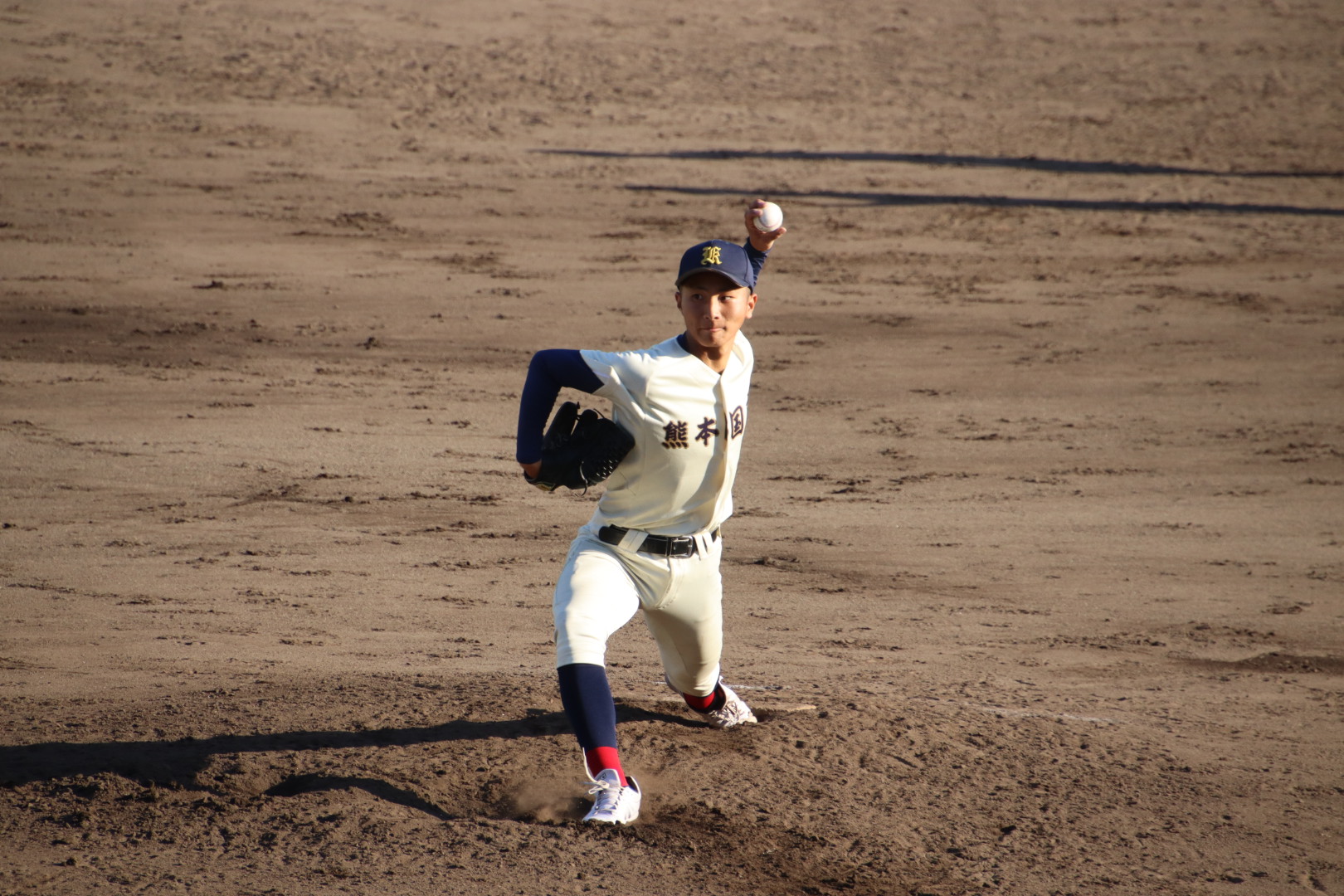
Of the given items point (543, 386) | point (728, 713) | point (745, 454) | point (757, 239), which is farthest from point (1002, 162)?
point (543, 386)

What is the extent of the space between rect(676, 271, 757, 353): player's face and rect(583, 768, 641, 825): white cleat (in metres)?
1.25

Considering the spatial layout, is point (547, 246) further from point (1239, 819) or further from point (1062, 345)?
point (1239, 819)

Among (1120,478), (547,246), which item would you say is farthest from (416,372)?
(1120,478)

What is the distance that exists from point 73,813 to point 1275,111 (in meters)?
16.9

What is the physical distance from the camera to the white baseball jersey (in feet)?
11.4

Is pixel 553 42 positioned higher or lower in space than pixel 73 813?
higher

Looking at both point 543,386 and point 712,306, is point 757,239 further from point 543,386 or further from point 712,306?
point 543,386

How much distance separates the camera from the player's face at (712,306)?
11.5 ft

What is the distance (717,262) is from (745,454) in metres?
4.54

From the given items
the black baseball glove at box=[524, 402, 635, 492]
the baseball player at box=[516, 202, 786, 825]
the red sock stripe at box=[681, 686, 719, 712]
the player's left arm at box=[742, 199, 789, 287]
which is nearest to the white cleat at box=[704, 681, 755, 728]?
the red sock stripe at box=[681, 686, 719, 712]

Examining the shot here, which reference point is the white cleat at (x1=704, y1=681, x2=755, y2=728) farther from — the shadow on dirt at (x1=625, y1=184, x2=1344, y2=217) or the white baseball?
the shadow on dirt at (x1=625, y1=184, x2=1344, y2=217)

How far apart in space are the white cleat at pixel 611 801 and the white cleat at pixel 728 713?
74cm

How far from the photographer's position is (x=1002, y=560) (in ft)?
21.5

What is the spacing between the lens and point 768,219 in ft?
12.3
